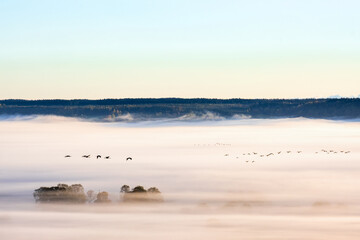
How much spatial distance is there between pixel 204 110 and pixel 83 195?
13140cm

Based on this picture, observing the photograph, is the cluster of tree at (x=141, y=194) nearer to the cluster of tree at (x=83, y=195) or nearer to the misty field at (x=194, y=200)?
the cluster of tree at (x=83, y=195)

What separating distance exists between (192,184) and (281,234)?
1077 centimetres

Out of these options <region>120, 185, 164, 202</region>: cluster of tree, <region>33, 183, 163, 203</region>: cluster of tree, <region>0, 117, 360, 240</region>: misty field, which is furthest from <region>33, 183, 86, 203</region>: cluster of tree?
<region>120, 185, 164, 202</region>: cluster of tree

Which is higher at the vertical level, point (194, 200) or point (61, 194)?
point (61, 194)

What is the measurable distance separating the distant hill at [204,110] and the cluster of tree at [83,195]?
119173 millimetres

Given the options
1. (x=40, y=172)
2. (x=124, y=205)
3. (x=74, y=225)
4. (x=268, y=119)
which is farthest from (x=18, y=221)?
(x=268, y=119)

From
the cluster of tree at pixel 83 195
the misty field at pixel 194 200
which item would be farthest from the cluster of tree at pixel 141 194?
the misty field at pixel 194 200

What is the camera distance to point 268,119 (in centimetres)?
14612

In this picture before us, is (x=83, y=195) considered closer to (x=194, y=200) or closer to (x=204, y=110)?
(x=194, y=200)

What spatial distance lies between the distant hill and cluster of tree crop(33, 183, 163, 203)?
119173 mm

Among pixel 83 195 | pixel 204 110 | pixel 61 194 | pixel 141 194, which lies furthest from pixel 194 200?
pixel 204 110

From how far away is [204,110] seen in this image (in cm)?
15712

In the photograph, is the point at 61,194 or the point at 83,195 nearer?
the point at 61,194

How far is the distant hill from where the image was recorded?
149 m
